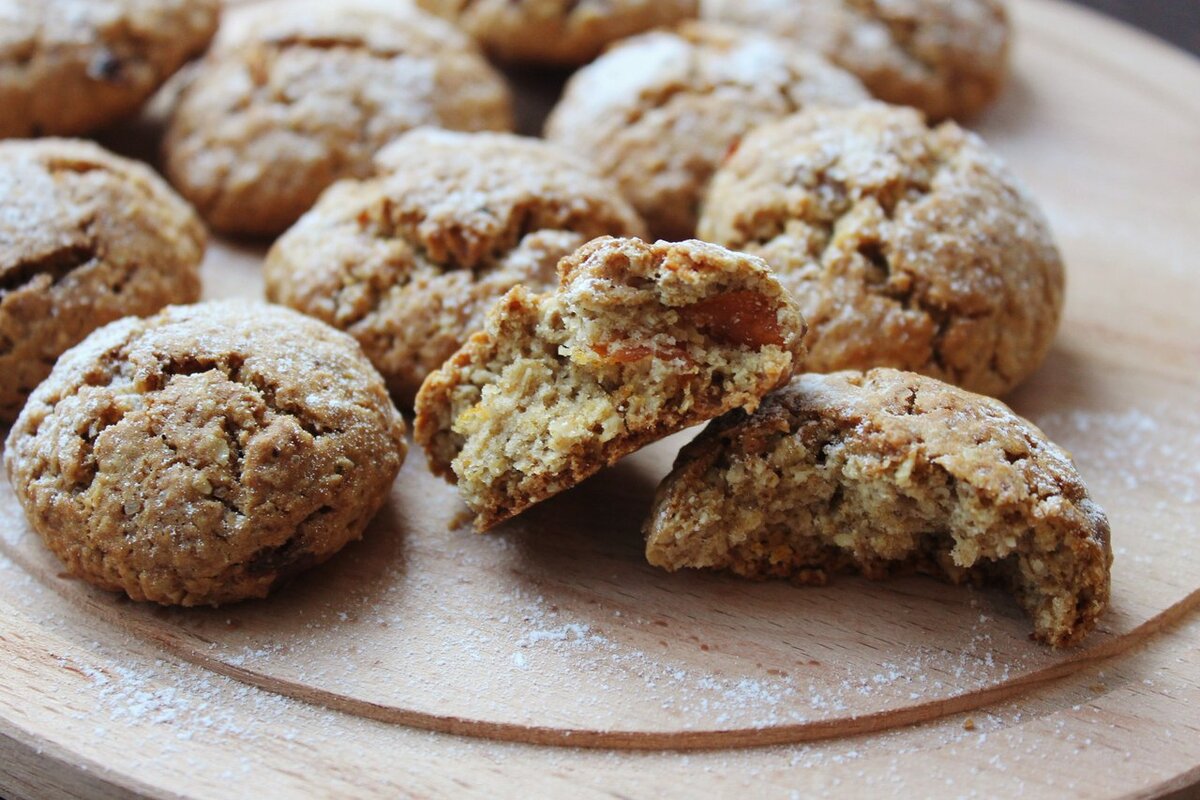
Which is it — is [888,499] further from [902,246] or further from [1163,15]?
[1163,15]

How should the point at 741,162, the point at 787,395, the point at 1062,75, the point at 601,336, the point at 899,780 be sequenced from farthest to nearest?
the point at 1062,75, the point at 741,162, the point at 787,395, the point at 601,336, the point at 899,780

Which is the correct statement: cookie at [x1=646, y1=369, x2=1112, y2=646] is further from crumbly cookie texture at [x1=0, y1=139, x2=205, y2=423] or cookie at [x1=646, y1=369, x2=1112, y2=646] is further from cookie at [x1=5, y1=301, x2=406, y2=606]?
crumbly cookie texture at [x1=0, y1=139, x2=205, y2=423]

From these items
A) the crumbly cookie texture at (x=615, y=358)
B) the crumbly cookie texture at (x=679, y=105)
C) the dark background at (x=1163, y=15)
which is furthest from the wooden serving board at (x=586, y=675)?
the dark background at (x=1163, y=15)

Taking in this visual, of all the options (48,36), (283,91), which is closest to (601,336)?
(283,91)

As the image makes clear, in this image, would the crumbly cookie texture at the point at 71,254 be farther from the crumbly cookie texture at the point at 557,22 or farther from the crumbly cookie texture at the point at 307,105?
the crumbly cookie texture at the point at 557,22

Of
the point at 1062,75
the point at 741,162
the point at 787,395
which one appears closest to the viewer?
the point at 787,395

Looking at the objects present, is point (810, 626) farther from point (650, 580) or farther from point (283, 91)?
point (283, 91)

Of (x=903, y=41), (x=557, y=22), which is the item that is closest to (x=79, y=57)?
(x=557, y=22)
